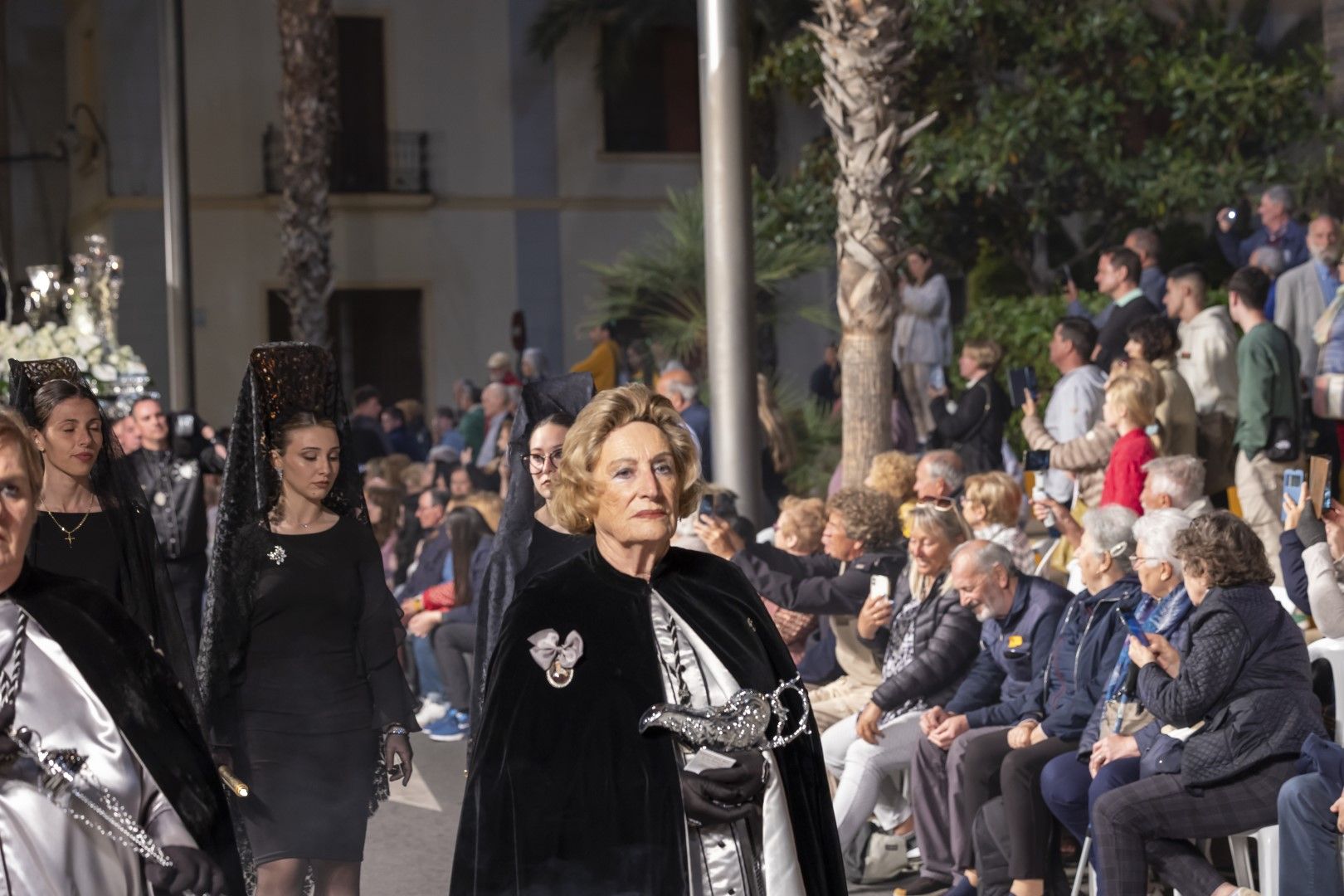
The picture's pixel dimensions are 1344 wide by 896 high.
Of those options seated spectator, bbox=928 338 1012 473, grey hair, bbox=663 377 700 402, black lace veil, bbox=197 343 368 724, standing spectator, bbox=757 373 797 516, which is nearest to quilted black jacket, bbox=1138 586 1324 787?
black lace veil, bbox=197 343 368 724

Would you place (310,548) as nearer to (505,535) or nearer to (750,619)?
(505,535)

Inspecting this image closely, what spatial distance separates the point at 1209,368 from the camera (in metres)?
10.0

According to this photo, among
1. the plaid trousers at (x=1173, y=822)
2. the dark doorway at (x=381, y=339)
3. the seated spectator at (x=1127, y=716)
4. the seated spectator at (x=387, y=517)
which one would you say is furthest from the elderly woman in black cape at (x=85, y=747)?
the dark doorway at (x=381, y=339)

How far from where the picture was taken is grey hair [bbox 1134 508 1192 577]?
6375mm

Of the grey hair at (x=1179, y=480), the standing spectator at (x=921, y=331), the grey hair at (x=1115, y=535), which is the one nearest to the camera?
the grey hair at (x=1115, y=535)

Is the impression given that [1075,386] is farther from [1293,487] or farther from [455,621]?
[455,621]

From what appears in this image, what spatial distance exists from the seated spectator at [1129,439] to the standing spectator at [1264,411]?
94 cm

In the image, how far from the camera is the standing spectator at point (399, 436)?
741 inches

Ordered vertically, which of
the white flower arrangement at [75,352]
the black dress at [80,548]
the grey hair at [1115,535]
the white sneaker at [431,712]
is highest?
the white flower arrangement at [75,352]

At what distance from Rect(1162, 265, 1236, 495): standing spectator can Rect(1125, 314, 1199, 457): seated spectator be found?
0.52 m

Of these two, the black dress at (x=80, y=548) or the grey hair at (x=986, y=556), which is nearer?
the black dress at (x=80, y=548)

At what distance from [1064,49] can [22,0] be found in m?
16.6

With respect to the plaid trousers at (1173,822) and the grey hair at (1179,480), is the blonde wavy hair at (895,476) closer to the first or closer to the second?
the grey hair at (1179,480)

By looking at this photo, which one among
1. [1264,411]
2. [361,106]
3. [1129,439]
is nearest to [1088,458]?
[1129,439]
